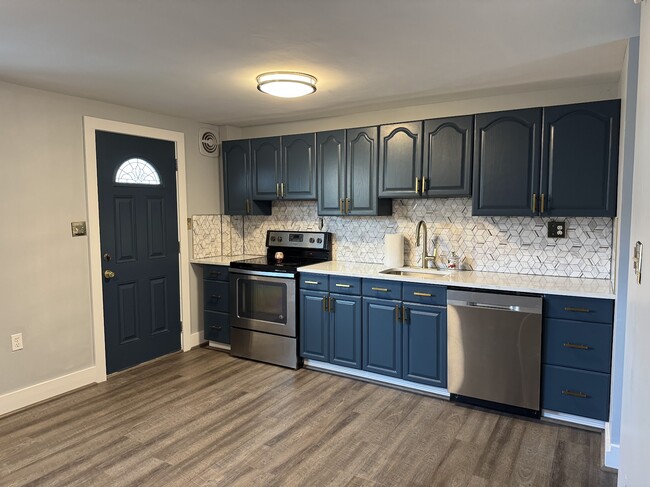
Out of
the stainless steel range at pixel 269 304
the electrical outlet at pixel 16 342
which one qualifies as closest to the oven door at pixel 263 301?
the stainless steel range at pixel 269 304

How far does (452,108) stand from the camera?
370 cm

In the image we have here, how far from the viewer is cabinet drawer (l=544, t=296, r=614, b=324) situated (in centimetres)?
270

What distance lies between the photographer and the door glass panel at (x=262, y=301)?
3.94m

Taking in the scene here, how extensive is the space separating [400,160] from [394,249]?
77cm

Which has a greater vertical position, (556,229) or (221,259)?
(556,229)

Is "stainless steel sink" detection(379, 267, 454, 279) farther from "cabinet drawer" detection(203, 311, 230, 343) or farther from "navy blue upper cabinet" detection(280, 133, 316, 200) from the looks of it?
"cabinet drawer" detection(203, 311, 230, 343)

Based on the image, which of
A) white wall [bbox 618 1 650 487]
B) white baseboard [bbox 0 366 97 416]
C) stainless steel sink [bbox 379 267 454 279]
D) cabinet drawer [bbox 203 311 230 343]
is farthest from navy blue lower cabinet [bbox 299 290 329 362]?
white wall [bbox 618 1 650 487]

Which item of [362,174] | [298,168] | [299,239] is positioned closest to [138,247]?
[299,239]

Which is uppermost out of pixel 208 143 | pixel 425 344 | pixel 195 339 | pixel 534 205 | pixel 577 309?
pixel 208 143

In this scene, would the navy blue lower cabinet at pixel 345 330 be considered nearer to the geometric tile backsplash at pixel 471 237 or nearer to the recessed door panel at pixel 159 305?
the geometric tile backsplash at pixel 471 237

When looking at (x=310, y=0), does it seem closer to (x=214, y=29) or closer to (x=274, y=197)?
(x=214, y=29)

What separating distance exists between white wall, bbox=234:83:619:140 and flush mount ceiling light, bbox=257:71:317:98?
1.14 meters

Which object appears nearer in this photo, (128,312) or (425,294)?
(425,294)

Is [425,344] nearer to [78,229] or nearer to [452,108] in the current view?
[452,108]
